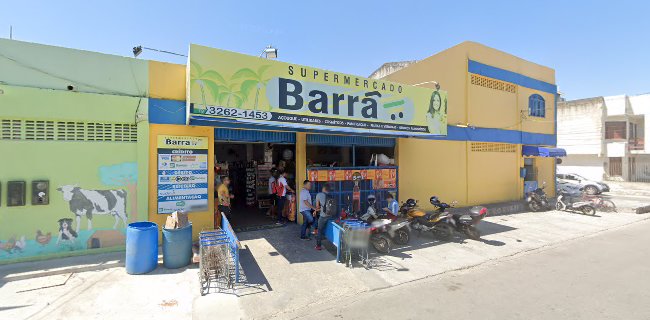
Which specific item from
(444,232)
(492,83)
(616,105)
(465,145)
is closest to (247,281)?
(444,232)

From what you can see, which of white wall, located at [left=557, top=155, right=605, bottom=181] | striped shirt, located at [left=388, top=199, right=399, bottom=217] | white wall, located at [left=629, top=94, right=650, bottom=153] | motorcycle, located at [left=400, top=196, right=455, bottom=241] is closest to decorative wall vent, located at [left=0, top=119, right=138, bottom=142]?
striped shirt, located at [left=388, top=199, right=399, bottom=217]

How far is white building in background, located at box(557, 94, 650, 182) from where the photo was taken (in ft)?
87.7

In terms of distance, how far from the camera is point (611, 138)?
90.0 ft

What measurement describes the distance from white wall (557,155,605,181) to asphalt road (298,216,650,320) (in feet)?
89.1

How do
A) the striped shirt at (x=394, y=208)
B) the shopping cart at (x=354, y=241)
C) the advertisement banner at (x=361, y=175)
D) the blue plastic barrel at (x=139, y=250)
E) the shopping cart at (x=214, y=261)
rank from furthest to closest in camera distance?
the advertisement banner at (x=361, y=175), the striped shirt at (x=394, y=208), the shopping cart at (x=354, y=241), the blue plastic barrel at (x=139, y=250), the shopping cart at (x=214, y=261)

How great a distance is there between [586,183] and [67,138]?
92.3 feet

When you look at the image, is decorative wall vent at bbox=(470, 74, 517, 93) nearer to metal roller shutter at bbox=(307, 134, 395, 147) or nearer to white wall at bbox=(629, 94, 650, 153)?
metal roller shutter at bbox=(307, 134, 395, 147)

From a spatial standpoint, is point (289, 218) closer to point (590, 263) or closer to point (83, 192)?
point (83, 192)

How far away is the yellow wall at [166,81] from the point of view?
7.36 meters

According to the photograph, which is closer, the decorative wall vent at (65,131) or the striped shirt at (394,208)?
the decorative wall vent at (65,131)

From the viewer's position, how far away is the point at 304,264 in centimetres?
655

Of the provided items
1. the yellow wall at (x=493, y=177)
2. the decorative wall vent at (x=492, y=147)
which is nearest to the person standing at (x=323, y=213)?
the yellow wall at (x=493, y=177)

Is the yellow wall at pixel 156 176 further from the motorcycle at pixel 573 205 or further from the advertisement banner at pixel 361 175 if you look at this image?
the motorcycle at pixel 573 205

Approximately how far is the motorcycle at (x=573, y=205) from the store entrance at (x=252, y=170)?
1304 cm
